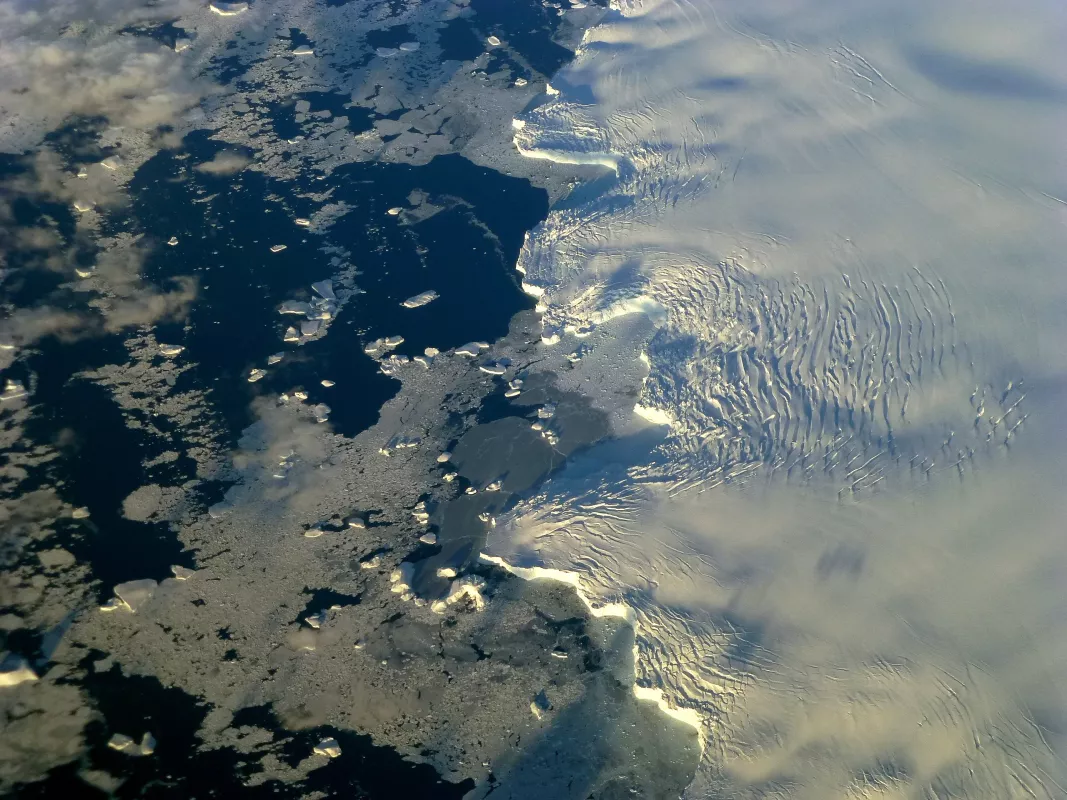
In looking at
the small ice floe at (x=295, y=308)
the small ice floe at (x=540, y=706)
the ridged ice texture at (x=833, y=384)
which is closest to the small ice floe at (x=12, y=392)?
the small ice floe at (x=295, y=308)

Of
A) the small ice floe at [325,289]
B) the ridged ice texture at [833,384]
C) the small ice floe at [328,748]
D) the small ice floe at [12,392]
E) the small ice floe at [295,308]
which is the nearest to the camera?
the ridged ice texture at [833,384]

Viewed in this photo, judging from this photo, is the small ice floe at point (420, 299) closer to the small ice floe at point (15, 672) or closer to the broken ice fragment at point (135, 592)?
the broken ice fragment at point (135, 592)

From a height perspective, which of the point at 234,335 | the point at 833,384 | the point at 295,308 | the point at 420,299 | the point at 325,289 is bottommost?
the point at 234,335

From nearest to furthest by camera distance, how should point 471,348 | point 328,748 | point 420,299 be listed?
point 328,748, point 471,348, point 420,299

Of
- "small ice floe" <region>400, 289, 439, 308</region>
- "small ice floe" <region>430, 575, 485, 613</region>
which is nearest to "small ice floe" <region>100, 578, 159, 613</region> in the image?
"small ice floe" <region>430, 575, 485, 613</region>

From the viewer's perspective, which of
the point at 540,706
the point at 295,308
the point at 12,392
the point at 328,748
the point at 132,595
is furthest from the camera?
the point at 295,308

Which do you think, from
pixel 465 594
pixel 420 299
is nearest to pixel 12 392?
pixel 420 299

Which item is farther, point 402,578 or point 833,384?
point 833,384

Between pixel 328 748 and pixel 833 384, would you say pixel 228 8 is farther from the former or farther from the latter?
pixel 328 748
